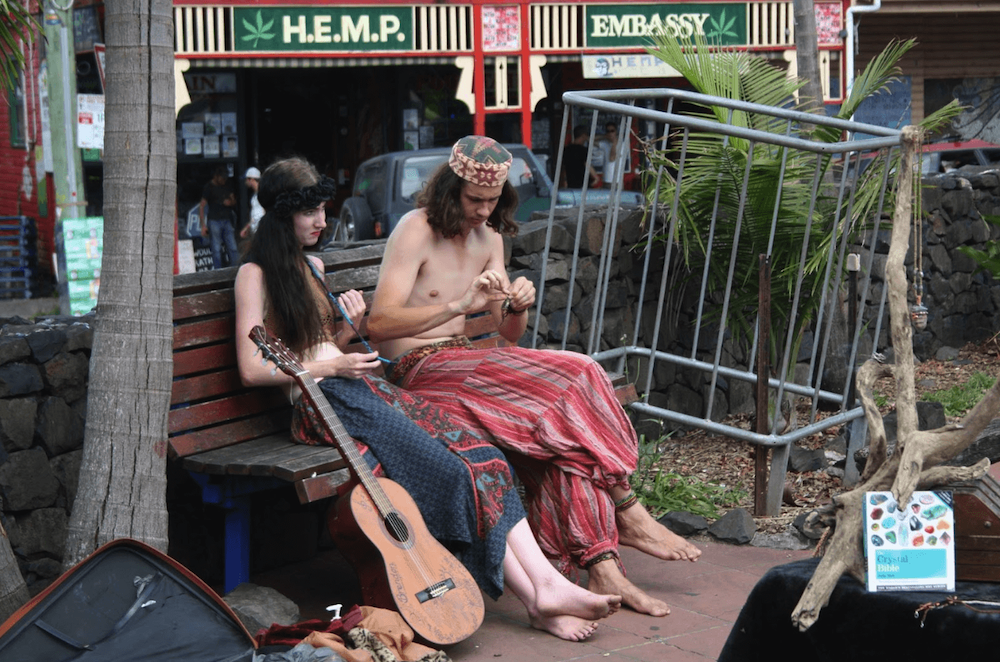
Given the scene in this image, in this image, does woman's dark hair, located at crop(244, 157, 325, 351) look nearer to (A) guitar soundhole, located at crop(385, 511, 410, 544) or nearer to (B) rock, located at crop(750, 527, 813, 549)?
(A) guitar soundhole, located at crop(385, 511, 410, 544)

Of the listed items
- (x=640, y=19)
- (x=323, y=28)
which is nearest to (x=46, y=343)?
(x=323, y=28)

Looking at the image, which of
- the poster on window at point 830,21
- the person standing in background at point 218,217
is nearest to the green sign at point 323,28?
the person standing in background at point 218,217

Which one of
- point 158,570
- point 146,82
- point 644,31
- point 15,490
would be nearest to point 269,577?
point 15,490

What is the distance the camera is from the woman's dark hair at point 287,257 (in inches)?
171

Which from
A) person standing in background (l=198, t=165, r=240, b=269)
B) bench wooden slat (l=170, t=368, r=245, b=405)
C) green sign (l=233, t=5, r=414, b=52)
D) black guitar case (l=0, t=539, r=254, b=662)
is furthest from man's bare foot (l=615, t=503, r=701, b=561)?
green sign (l=233, t=5, r=414, b=52)

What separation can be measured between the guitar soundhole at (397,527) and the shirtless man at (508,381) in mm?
516

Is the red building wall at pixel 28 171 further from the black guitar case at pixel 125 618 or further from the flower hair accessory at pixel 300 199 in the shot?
the black guitar case at pixel 125 618

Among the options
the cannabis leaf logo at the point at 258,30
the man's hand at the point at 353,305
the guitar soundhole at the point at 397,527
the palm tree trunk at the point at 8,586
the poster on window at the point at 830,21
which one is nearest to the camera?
the palm tree trunk at the point at 8,586

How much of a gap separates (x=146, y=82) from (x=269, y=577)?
6.67 feet

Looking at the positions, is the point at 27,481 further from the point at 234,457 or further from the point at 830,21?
the point at 830,21

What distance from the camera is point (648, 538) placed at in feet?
14.8

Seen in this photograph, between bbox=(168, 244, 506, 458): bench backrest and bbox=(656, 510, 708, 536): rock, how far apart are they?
165 centimetres

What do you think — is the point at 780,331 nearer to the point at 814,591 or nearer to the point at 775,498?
the point at 775,498

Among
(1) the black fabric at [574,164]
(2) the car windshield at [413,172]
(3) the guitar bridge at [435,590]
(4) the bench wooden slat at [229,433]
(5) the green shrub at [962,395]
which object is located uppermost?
(1) the black fabric at [574,164]
